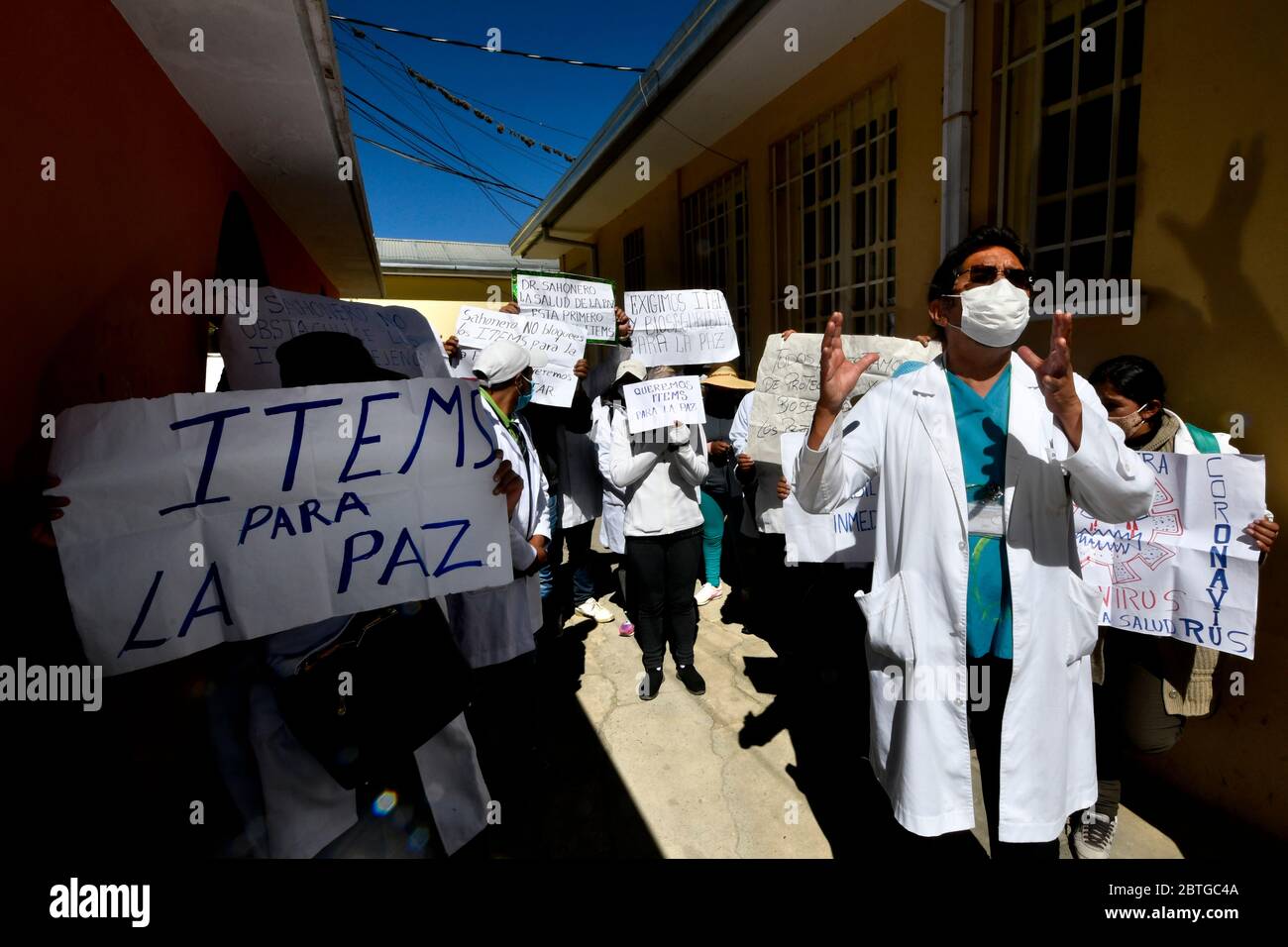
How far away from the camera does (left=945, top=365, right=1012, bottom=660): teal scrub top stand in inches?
71.3

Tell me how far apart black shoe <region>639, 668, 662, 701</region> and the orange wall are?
9.00 feet


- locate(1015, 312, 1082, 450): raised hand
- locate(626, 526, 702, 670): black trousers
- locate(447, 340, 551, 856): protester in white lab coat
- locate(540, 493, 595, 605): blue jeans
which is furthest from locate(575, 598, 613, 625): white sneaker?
locate(1015, 312, 1082, 450): raised hand

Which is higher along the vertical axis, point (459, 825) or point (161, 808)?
point (161, 808)

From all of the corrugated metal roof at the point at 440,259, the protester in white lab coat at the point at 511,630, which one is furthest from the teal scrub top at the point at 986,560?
the corrugated metal roof at the point at 440,259

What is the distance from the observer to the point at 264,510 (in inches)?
53.1

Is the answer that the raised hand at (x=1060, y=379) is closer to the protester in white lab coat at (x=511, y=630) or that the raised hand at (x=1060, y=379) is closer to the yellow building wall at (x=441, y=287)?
the protester in white lab coat at (x=511, y=630)

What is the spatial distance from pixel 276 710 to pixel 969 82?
15.3ft

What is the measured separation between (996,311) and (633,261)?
854cm

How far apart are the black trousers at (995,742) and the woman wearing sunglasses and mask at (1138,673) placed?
741 millimetres

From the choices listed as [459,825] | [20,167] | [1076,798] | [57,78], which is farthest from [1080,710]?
[57,78]

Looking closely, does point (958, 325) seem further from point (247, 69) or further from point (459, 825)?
point (247, 69)

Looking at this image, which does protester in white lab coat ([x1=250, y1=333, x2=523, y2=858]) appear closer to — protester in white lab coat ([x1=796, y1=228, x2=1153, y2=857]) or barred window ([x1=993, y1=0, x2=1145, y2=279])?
protester in white lab coat ([x1=796, y1=228, x2=1153, y2=857])

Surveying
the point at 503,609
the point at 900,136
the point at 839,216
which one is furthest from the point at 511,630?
the point at 839,216

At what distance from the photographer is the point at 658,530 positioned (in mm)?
3486
